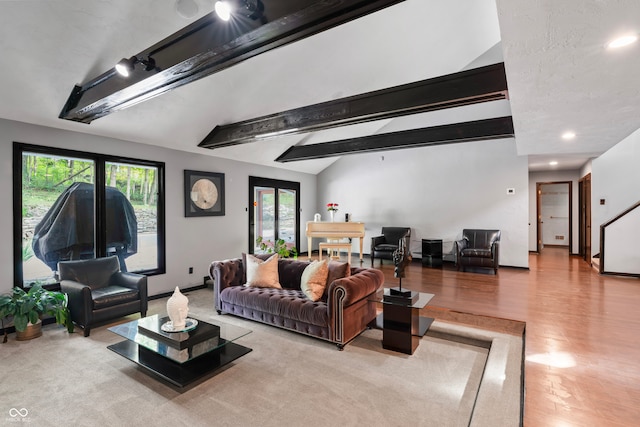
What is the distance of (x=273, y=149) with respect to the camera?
662cm

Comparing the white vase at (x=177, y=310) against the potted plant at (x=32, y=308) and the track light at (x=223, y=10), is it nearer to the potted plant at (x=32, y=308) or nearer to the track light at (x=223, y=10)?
the potted plant at (x=32, y=308)

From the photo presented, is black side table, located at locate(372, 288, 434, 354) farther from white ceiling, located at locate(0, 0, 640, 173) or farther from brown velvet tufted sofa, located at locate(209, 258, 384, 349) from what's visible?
white ceiling, located at locate(0, 0, 640, 173)

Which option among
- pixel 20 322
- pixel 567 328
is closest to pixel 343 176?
pixel 567 328

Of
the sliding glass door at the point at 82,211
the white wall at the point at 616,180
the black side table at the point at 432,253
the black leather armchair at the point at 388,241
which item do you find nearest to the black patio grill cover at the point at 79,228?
the sliding glass door at the point at 82,211

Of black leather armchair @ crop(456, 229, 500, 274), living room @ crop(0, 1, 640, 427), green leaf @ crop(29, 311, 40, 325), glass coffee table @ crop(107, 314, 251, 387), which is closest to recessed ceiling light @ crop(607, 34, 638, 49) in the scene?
living room @ crop(0, 1, 640, 427)

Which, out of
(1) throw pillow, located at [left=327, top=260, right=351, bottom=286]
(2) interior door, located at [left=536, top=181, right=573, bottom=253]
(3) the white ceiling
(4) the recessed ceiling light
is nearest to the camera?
(4) the recessed ceiling light

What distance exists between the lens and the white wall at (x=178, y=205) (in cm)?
357

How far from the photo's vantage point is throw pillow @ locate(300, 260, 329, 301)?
140 inches

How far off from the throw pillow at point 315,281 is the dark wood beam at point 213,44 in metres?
2.36

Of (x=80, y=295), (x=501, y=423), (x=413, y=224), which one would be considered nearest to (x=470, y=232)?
(x=413, y=224)

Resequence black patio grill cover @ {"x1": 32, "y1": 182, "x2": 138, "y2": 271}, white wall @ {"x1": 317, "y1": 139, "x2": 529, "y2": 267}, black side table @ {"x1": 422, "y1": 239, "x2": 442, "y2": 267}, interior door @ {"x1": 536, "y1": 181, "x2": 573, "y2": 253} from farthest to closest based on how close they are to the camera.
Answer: interior door @ {"x1": 536, "y1": 181, "x2": 573, "y2": 253} → black side table @ {"x1": 422, "y1": 239, "x2": 442, "y2": 267} → white wall @ {"x1": 317, "y1": 139, "x2": 529, "y2": 267} → black patio grill cover @ {"x1": 32, "y1": 182, "x2": 138, "y2": 271}

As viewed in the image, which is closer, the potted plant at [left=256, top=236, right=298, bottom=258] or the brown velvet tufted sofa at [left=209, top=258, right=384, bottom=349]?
the brown velvet tufted sofa at [left=209, top=258, right=384, bottom=349]

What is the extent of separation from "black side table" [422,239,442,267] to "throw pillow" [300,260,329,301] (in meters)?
3.86

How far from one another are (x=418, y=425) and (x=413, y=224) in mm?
5921
